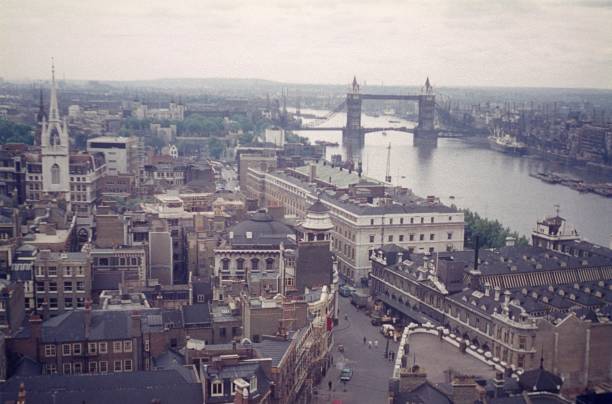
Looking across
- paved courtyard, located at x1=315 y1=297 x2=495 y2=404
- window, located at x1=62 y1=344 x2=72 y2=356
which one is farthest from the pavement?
window, located at x1=62 y1=344 x2=72 y2=356

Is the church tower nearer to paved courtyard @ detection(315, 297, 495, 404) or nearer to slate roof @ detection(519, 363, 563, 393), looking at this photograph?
paved courtyard @ detection(315, 297, 495, 404)

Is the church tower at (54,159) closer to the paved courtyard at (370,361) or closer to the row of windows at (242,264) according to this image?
the row of windows at (242,264)

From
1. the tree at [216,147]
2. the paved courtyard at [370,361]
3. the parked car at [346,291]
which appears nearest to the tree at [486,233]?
the parked car at [346,291]

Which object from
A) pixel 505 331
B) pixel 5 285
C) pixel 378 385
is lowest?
pixel 378 385

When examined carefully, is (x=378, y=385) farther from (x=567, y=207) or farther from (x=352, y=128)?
(x=352, y=128)

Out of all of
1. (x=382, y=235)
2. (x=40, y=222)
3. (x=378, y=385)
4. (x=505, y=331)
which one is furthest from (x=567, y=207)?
(x=40, y=222)

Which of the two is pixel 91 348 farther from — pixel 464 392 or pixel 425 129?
pixel 425 129

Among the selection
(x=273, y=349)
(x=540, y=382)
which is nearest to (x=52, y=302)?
(x=273, y=349)
